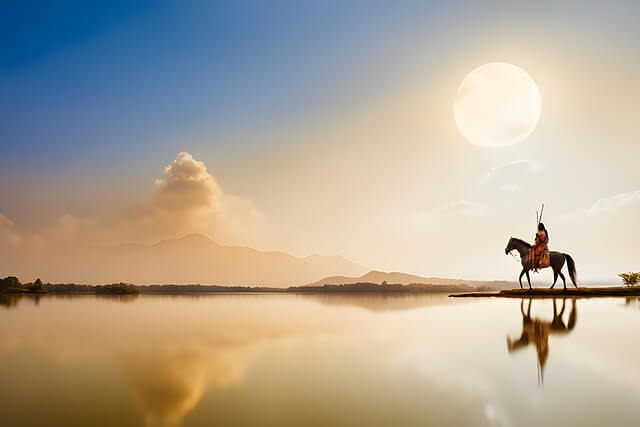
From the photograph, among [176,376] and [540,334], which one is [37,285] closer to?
[176,376]

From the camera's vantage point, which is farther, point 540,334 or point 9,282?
point 9,282

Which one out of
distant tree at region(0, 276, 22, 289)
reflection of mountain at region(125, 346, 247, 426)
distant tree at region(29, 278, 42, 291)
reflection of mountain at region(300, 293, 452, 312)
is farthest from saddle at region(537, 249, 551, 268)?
distant tree at region(0, 276, 22, 289)

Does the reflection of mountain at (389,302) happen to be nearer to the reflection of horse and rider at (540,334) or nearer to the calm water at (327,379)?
Result: the reflection of horse and rider at (540,334)

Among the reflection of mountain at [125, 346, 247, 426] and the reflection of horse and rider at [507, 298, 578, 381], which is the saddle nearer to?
the reflection of horse and rider at [507, 298, 578, 381]

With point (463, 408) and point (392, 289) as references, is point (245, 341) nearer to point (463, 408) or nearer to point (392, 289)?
point (463, 408)

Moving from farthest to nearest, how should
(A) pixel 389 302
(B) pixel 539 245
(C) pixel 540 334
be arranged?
(A) pixel 389 302, (B) pixel 539 245, (C) pixel 540 334

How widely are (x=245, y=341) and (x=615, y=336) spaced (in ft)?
41.9

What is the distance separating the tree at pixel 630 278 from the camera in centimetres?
3916

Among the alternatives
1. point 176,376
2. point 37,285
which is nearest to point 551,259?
point 176,376

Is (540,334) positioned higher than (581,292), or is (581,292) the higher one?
(540,334)

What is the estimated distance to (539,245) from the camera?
32875 millimetres

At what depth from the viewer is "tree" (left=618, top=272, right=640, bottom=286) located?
3916 centimetres

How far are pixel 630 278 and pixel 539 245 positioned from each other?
1681 cm

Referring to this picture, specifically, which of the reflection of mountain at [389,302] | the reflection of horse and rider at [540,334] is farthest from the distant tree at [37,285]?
the reflection of horse and rider at [540,334]
